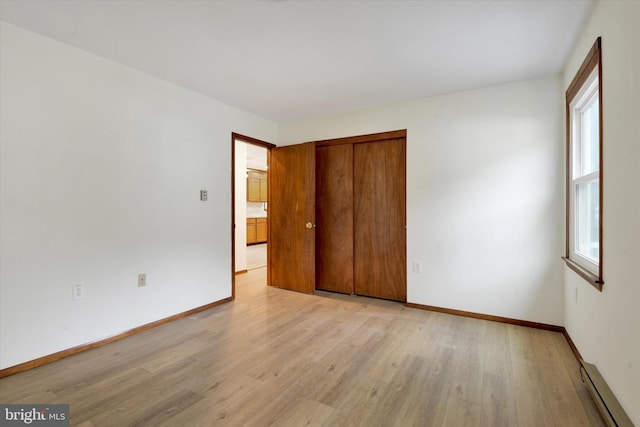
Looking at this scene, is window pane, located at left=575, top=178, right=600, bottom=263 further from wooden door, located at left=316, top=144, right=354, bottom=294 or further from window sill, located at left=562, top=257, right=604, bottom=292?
wooden door, located at left=316, top=144, right=354, bottom=294

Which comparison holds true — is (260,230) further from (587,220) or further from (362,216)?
(587,220)

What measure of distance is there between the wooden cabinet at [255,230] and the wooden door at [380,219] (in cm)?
552

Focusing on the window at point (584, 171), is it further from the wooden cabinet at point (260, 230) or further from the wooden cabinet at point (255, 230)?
the wooden cabinet at point (260, 230)

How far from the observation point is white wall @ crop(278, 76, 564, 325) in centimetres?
278

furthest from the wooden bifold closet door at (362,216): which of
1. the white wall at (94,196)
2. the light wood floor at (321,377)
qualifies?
the white wall at (94,196)

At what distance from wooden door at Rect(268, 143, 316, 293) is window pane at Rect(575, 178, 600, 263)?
2.64 meters

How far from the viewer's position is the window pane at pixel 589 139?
84.4 inches

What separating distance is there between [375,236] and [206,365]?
2.33 m

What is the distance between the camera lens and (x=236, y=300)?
12.1 ft

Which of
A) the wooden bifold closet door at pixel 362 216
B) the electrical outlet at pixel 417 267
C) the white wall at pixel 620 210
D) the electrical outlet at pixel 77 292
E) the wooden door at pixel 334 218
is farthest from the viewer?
the wooden door at pixel 334 218

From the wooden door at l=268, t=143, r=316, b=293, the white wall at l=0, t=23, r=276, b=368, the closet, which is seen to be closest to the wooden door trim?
the closet

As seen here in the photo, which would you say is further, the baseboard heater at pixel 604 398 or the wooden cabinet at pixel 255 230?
the wooden cabinet at pixel 255 230

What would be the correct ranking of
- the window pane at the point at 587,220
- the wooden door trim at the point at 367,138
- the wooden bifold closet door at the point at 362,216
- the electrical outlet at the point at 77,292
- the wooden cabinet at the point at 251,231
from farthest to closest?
the wooden cabinet at the point at 251,231 < the wooden bifold closet door at the point at 362,216 < the wooden door trim at the point at 367,138 < the electrical outlet at the point at 77,292 < the window pane at the point at 587,220

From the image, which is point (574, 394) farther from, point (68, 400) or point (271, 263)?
point (271, 263)
